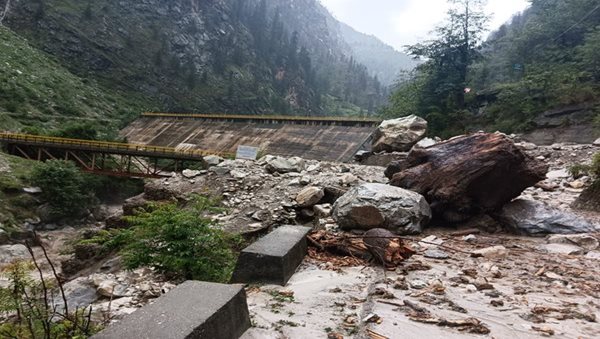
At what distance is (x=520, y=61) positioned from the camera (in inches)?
1328

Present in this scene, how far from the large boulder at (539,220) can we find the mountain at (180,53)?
45.5 meters

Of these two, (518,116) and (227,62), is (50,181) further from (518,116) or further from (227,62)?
(227,62)

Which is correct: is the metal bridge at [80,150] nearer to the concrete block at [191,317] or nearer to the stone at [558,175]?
the stone at [558,175]

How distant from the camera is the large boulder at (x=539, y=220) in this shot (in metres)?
5.71

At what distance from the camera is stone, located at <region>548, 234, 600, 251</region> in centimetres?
504

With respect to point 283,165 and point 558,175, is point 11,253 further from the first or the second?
point 558,175

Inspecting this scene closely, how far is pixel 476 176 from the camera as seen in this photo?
6191 mm

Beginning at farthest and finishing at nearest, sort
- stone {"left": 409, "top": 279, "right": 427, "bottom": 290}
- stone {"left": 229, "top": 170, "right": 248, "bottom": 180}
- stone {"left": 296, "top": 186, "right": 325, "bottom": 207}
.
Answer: stone {"left": 229, "top": 170, "right": 248, "bottom": 180} → stone {"left": 296, "top": 186, "right": 325, "bottom": 207} → stone {"left": 409, "top": 279, "right": 427, "bottom": 290}

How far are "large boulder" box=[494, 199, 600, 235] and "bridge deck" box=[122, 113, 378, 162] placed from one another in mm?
16235

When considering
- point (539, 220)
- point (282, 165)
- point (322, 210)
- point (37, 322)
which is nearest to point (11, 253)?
point (282, 165)

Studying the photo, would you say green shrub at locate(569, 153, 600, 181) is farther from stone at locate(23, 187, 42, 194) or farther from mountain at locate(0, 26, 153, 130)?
mountain at locate(0, 26, 153, 130)

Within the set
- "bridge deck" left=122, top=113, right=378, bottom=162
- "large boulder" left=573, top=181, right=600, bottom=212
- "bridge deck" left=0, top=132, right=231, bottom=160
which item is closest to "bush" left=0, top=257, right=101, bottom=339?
"large boulder" left=573, top=181, right=600, bottom=212

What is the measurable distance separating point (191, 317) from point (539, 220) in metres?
5.98

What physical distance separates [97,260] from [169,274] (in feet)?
18.7
